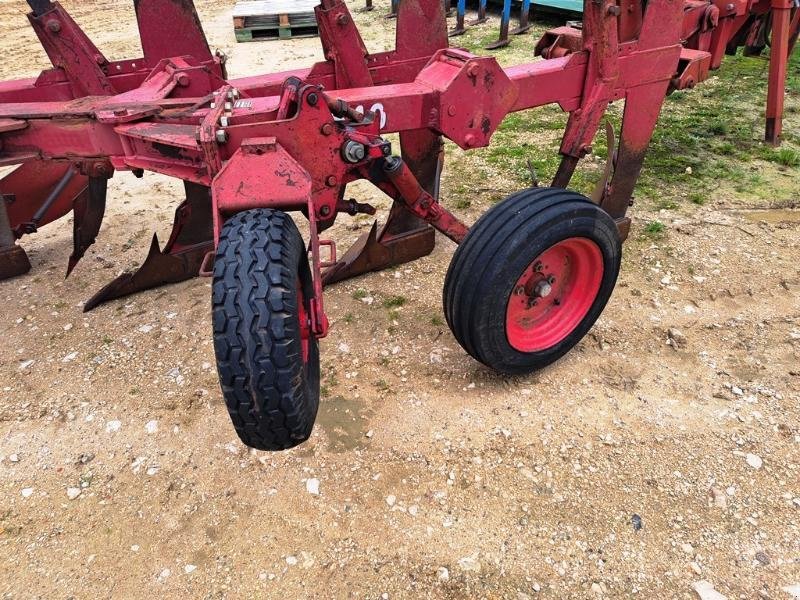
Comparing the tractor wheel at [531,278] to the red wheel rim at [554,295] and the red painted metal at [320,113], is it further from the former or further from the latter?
the red painted metal at [320,113]

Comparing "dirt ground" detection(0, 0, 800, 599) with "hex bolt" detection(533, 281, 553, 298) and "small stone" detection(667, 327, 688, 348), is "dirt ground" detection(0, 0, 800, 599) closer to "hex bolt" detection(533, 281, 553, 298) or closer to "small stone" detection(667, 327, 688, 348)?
"small stone" detection(667, 327, 688, 348)

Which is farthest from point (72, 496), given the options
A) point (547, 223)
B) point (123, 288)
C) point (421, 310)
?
point (547, 223)

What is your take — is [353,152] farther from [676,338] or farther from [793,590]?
[793,590]

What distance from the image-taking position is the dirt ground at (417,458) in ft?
6.78

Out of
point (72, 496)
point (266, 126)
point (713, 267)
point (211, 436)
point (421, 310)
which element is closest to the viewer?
point (266, 126)

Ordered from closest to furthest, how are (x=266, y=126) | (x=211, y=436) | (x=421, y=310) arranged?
1. (x=266, y=126)
2. (x=211, y=436)
3. (x=421, y=310)

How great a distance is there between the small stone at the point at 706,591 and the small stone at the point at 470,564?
0.70 m

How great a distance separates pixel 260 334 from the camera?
1.70m

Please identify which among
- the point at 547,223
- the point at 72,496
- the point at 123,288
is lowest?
the point at 72,496

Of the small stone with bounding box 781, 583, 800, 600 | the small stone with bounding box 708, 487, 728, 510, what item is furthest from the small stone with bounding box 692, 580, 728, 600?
the small stone with bounding box 708, 487, 728, 510

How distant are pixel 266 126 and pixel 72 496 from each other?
163cm

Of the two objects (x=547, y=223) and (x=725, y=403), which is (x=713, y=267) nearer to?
(x=725, y=403)

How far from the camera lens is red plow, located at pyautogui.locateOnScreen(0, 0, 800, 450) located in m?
1.84

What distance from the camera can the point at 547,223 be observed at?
2.42 meters
